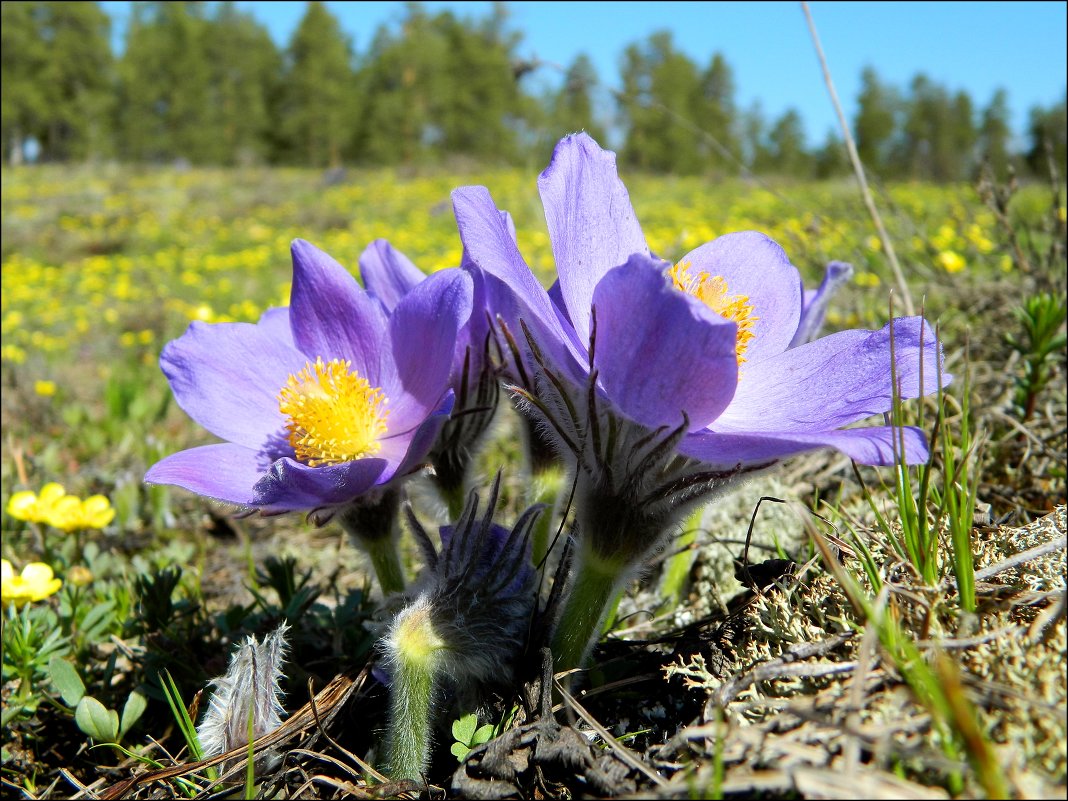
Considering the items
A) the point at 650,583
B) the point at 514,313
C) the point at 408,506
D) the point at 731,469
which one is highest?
the point at 514,313

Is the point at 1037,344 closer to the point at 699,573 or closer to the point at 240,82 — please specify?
the point at 699,573

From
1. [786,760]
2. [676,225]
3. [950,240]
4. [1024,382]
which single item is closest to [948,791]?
[786,760]

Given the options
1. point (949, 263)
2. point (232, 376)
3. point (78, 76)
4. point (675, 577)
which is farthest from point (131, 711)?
point (78, 76)

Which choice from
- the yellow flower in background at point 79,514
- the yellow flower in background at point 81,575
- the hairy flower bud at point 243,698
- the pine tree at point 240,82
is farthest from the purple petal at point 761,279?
the pine tree at point 240,82

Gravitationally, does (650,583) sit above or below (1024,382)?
below

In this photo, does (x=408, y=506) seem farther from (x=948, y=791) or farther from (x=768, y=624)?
(x=948, y=791)
